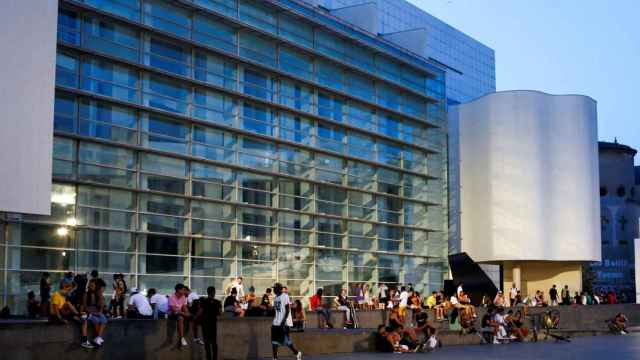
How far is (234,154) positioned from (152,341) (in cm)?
2004

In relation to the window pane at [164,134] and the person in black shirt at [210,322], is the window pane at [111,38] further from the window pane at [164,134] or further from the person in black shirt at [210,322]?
the person in black shirt at [210,322]

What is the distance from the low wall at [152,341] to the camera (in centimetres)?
1834

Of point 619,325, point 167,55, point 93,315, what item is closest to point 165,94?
point 167,55

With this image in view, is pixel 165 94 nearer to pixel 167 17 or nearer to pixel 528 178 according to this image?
pixel 167 17

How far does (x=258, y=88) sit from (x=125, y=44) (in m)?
7.68

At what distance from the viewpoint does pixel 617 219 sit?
369 ft

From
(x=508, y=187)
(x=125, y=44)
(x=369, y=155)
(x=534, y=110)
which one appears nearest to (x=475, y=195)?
(x=508, y=187)

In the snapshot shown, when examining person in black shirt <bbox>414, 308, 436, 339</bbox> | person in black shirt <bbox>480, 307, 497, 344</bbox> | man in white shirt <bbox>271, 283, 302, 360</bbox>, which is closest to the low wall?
man in white shirt <bbox>271, 283, 302, 360</bbox>

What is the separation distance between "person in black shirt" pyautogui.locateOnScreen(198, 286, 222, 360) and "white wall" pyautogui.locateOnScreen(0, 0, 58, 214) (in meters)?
10.7

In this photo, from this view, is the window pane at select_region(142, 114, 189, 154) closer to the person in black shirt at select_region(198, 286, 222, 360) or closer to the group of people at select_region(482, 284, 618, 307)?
the person in black shirt at select_region(198, 286, 222, 360)

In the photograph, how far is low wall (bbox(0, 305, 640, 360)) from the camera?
18.3 meters

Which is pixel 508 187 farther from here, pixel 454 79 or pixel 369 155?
pixel 454 79

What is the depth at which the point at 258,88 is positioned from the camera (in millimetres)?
41625

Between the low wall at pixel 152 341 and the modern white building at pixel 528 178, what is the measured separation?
100 feet
